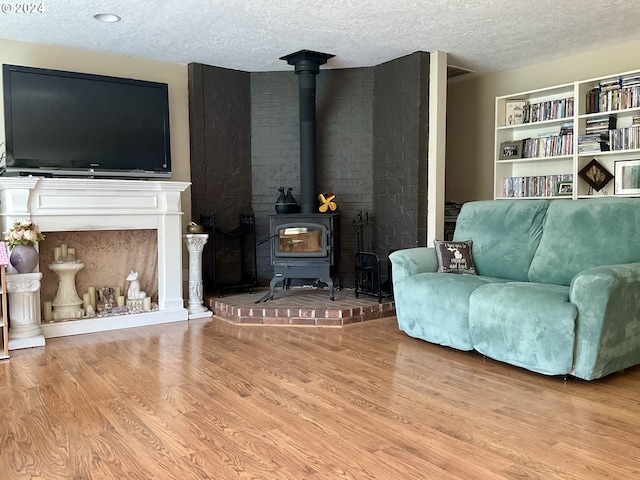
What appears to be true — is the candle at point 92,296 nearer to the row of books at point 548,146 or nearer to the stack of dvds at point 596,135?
the row of books at point 548,146

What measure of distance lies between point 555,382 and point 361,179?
117 inches

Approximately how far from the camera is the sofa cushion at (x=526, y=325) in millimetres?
2859

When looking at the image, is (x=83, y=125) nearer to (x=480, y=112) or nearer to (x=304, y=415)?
(x=304, y=415)

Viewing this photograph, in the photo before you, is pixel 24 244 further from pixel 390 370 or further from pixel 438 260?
pixel 438 260

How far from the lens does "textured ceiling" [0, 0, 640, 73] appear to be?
368 cm

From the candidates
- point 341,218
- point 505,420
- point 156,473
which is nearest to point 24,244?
point 156,473

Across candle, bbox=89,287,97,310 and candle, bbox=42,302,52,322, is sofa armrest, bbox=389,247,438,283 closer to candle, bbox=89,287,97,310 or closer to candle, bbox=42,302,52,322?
candle, bbox=89,287,97,310

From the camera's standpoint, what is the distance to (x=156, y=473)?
1.92 meters

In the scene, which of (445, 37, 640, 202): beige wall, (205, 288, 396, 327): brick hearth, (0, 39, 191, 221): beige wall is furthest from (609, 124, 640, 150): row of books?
(0, 39, 191, 221): beige wall

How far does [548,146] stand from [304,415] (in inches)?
150

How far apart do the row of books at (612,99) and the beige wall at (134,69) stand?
3694mm

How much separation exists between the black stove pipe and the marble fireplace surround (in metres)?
1.14
